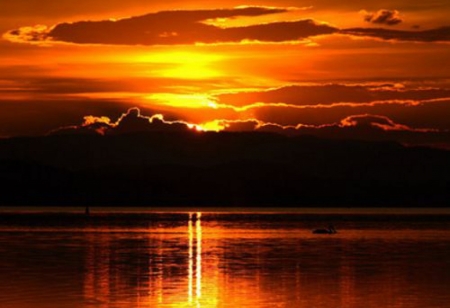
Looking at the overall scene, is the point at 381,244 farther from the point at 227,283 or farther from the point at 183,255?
the point at 227,283

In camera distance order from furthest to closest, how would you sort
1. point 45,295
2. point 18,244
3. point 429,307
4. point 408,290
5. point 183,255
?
1. point 18,244
2. point 183,255
3. point 408,290
4. point 45,295
5. point 429,307

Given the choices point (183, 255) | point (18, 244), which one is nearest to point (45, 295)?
point (183, 255)

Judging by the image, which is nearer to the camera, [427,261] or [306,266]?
[306,266]

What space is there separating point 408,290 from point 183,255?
29584mm

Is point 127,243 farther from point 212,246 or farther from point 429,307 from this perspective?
point 429,307

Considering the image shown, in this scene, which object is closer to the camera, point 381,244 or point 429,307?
point 429,307

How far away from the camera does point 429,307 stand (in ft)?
157

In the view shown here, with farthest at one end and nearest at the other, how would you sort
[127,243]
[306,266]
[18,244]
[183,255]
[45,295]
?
[127,243], [18,244], [183,255], [306,266], [45,295]

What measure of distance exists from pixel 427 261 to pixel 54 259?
971 inches

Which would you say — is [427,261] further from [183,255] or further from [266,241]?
[266,241]

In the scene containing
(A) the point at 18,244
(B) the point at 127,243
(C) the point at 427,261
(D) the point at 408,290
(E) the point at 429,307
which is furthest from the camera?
(B) the point at 127,243

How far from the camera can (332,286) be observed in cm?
5606

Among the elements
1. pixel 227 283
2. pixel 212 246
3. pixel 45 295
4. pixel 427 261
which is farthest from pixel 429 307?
pixel 212 246

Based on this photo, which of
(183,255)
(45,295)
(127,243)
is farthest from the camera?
(127,243)
